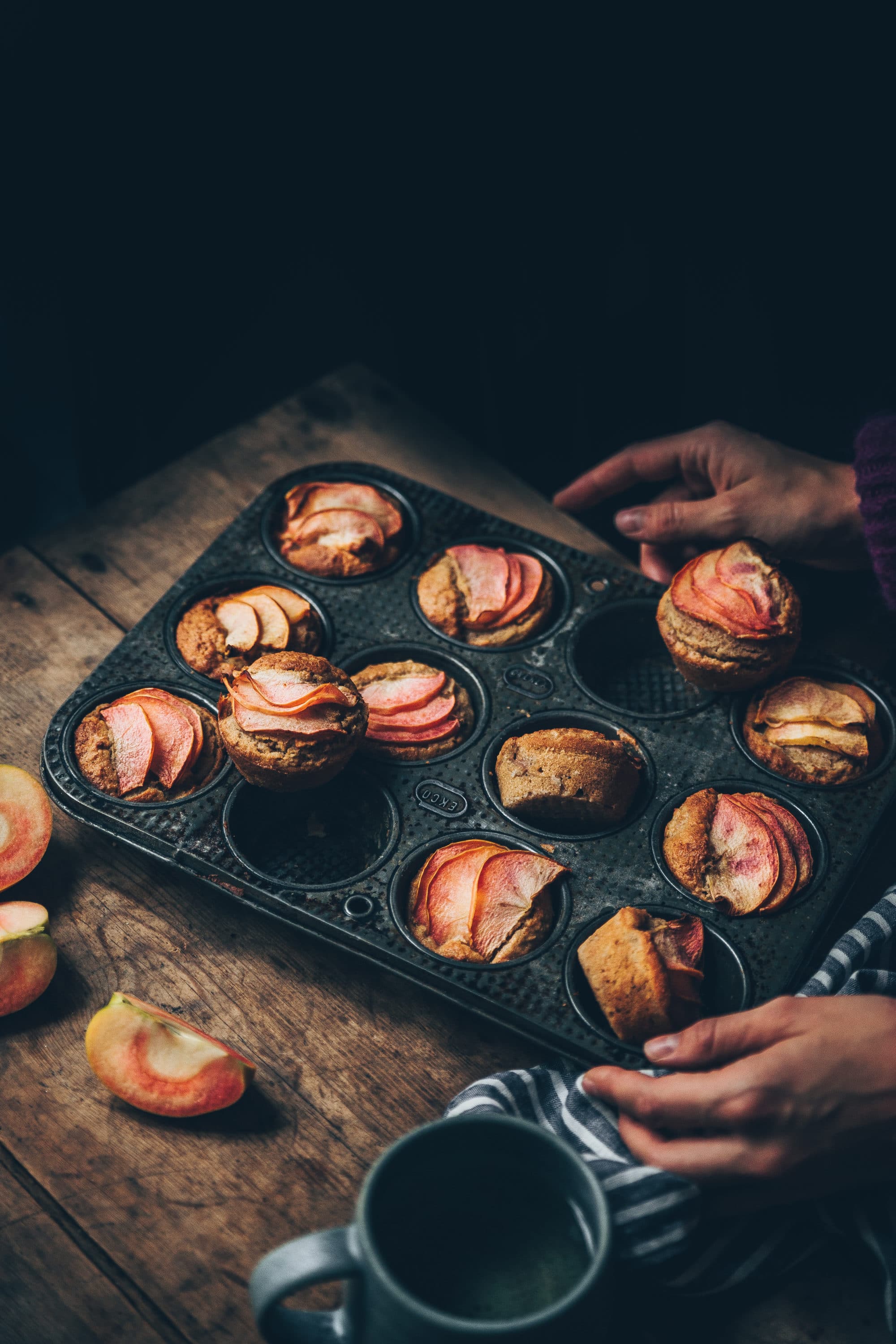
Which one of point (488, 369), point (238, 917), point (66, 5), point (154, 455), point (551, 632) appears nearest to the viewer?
point (238, 917)

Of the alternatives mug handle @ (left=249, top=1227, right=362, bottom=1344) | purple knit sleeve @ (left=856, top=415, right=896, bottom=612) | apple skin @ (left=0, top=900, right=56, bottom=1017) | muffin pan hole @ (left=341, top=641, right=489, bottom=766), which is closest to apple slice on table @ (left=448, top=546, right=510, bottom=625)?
muffin pan hole @ (left=341, top=641, right=489, bottom=766)

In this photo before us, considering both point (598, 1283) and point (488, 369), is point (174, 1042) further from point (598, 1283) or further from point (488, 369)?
point (488, 369)

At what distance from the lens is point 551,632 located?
6.97 feet

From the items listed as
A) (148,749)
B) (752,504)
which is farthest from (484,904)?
(752,504)

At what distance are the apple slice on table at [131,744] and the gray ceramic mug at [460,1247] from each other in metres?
0.89

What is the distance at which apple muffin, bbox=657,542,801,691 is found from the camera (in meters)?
1.94

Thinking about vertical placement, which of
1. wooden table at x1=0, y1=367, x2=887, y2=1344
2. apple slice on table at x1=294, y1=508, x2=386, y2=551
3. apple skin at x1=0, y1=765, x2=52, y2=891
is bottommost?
wooden table at x1=0, y1=367, x2=887, y2=1344

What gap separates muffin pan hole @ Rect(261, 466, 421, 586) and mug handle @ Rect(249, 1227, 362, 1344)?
1333 millimetres

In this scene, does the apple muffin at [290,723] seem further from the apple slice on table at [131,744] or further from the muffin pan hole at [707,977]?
the muffin pan hole at [707,977]

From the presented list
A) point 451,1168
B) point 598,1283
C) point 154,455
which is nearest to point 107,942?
point 451,1168

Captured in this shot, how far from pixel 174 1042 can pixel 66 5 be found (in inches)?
90.5

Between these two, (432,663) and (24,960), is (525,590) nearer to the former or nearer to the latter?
(432,663)

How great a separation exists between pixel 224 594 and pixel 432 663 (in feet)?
1.50

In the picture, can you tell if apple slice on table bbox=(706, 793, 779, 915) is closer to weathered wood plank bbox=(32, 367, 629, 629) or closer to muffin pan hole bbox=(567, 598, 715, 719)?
muffin pan hole bbox=(567, 598, 715, 719)
